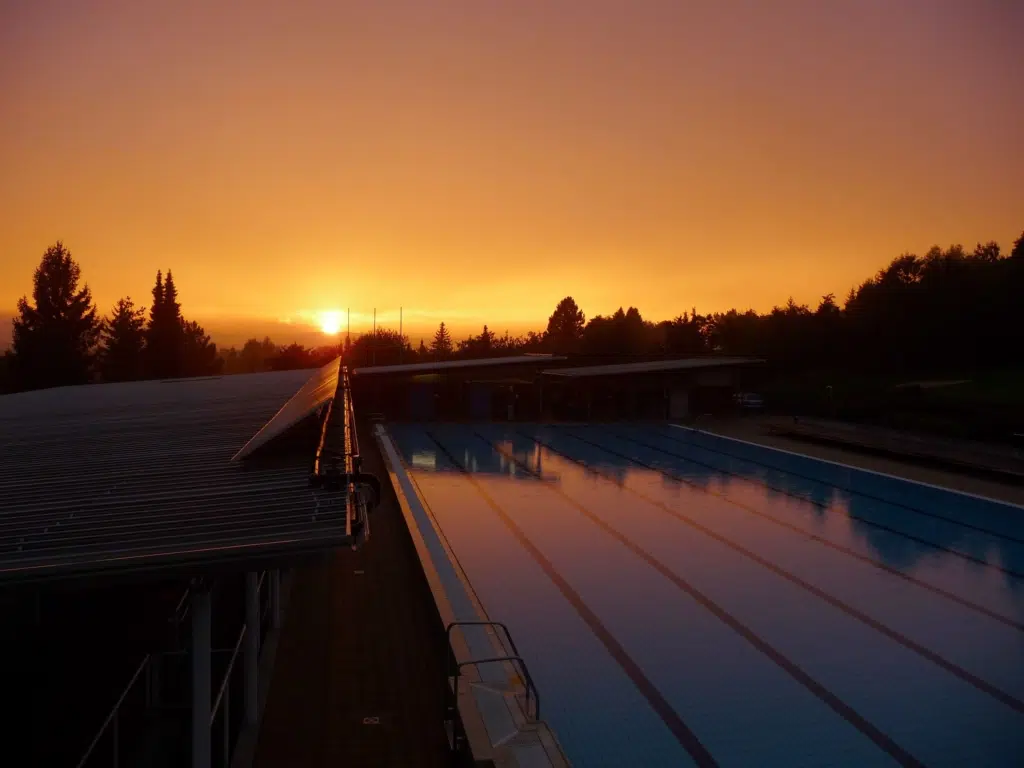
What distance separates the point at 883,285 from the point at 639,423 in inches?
798

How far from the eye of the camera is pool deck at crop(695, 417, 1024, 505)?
1493 cm

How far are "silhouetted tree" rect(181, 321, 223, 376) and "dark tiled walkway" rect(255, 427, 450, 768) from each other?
3463cm

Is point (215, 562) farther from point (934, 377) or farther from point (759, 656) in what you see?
point (934, 377)

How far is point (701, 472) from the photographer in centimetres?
1775

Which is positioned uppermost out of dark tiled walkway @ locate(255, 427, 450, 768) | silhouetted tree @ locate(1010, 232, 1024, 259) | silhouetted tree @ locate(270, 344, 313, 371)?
silhouetted tree @ locate(1010, 232, 1024, 259)

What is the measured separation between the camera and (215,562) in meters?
2.99

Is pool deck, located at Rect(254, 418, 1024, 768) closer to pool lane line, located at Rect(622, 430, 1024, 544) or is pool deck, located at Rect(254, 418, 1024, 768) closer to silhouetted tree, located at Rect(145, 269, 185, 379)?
pool lane line, located at Rect(622, 430, 1024, 544)

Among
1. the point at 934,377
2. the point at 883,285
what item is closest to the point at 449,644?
the point at 934,377

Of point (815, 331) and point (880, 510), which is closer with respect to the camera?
point (880, 510)

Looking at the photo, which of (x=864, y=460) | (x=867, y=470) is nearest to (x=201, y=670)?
(x=867, y=470)

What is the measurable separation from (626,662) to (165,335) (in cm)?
3901

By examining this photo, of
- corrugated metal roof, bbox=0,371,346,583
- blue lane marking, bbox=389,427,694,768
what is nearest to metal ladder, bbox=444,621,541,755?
blue lane marking, bbox=389,427,694,768

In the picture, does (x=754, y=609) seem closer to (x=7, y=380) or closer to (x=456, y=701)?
(x=456, y=701)

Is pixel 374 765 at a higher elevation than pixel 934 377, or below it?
below
